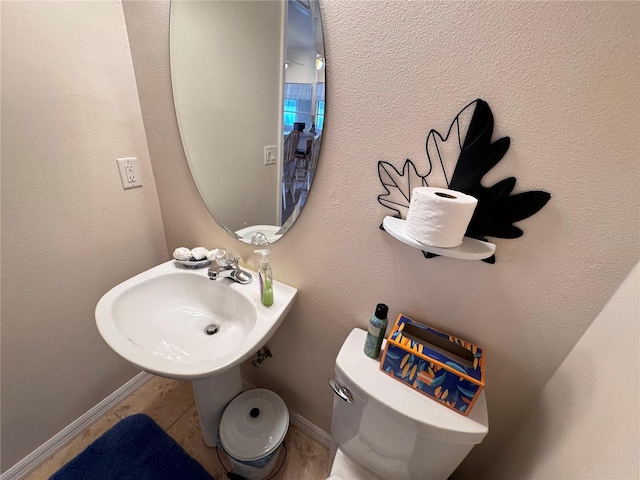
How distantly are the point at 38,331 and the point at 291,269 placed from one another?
3.22ft

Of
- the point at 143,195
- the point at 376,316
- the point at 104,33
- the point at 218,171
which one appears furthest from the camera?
the point at 143,195

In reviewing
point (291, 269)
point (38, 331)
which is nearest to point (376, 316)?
point (291, 269)

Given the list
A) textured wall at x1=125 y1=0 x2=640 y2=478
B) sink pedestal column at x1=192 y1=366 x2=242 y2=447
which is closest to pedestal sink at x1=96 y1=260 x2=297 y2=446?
sink pedestal column at x1=192 y1=366 x2=242 y2=447

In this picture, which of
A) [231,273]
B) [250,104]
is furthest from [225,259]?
[250,104]

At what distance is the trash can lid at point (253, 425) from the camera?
0.96m

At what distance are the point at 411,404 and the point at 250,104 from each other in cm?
104

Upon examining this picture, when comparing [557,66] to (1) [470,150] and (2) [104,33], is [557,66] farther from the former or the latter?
(2) [104,33]

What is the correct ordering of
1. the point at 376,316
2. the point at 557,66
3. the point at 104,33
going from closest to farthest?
the point at 557,66 < the point at 376,316 < the point at 104,33

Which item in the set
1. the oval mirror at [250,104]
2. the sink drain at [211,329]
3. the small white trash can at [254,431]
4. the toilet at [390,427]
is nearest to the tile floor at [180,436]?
the small white trash can at [254,431]

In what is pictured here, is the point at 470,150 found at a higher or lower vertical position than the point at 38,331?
higher

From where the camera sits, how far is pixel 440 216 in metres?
0.50

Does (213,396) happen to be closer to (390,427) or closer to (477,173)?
(390,427)

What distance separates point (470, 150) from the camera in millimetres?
550

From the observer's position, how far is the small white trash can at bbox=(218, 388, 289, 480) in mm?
957
